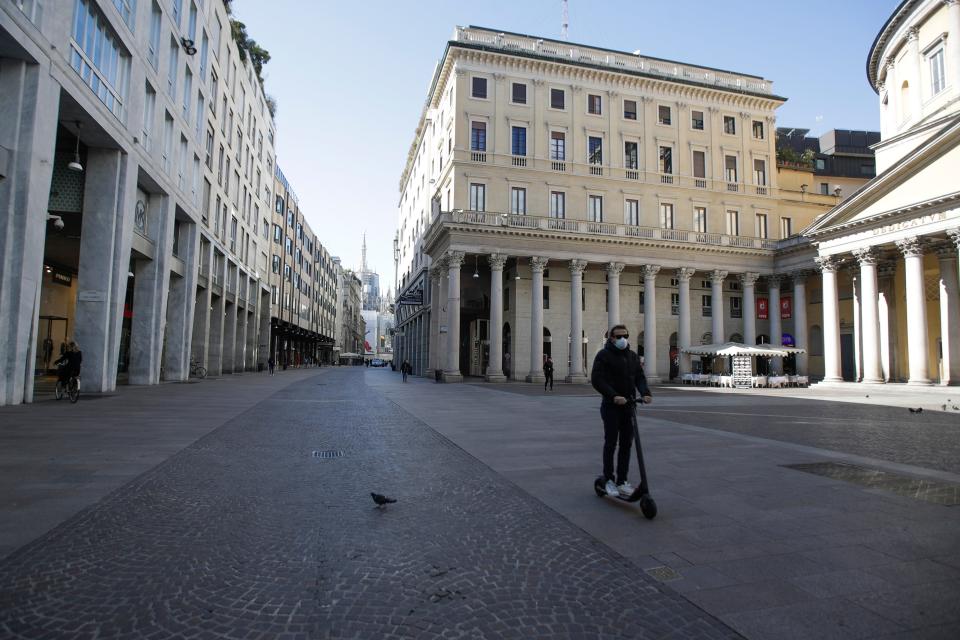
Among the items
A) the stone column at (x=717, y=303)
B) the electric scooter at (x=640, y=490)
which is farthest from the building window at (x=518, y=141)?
the electric scooter at (x=640, y=490)

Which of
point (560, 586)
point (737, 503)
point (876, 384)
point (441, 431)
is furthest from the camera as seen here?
point (876, 384)

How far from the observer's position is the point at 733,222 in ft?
141

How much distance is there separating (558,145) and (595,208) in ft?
17.6

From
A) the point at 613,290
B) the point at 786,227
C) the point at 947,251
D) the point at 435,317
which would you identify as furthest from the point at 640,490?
the point at 786,227

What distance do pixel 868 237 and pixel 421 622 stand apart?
36.7 m

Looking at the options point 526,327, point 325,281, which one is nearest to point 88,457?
point 526,327

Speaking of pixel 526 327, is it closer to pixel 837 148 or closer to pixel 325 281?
pixel 837 148

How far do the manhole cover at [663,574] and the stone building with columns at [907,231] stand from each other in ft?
103

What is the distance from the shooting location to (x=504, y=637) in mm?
2934

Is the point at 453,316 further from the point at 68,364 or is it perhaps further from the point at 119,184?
the point at 68,364

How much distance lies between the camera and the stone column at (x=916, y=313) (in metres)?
28.0

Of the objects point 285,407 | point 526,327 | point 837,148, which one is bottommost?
point 285,407

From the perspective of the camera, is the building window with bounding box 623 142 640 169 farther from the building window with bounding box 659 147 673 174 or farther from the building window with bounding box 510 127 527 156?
the building window with bounding box 510 127 527 156

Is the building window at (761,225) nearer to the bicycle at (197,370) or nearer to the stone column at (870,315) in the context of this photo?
the stone column at (870,315)
